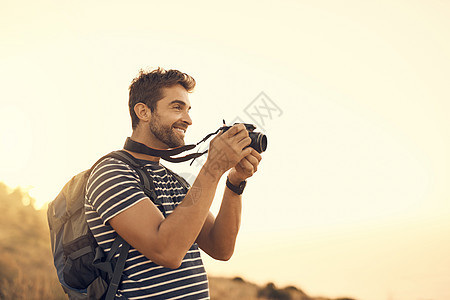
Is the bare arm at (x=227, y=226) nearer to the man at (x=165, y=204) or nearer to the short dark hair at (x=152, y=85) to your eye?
the man at (x=165, y=204)

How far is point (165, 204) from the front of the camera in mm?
2629

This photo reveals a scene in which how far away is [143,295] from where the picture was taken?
7.75 feet

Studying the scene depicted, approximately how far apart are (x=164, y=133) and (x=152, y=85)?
0.43 metres

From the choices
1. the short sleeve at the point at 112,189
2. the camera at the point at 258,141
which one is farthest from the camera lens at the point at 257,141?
the short sleeve at the point at 112,189

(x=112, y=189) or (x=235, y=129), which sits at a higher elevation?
(x=235, y=129)

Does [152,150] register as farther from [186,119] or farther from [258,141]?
[258,141]

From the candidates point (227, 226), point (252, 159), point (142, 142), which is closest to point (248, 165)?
point (252, 159)

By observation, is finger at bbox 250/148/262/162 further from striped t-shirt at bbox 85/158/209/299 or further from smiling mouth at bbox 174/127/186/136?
striped t-shirt at bbox 85/158/209/299

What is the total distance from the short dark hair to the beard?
0.39 ft

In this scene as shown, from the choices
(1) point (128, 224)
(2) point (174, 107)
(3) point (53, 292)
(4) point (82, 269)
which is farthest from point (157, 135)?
(3) point (53, 292)

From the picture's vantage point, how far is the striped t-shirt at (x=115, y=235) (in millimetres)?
2322

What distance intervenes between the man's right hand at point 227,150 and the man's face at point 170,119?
0.46 meters

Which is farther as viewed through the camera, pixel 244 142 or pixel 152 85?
pixel 152 85

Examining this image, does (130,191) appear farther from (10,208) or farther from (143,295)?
(10,208)
